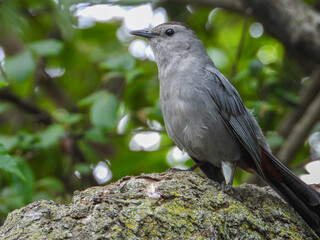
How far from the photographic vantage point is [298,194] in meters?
3.68

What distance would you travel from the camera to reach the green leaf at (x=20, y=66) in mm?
5016

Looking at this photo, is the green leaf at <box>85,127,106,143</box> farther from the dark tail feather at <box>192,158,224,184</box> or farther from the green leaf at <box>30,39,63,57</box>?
the dark tail feather at <box>192,158,224,184</box>

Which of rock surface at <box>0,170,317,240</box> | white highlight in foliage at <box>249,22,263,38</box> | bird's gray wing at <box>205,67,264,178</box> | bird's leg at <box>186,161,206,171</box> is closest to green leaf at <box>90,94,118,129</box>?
bird's leg at <box>186,161,206,171</box>

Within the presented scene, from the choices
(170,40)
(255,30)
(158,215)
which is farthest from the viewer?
(255,30)

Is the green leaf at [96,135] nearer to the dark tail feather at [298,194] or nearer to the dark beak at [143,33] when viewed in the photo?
the dark beak at [143,33]

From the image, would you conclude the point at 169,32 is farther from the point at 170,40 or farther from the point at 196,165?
the point at 196,165

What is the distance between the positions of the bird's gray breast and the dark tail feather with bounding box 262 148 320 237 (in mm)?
409

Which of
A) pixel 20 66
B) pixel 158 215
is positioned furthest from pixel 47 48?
pixel 158 215

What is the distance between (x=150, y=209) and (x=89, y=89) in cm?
474

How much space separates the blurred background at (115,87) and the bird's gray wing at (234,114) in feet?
2.05

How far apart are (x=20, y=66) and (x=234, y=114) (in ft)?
7.56

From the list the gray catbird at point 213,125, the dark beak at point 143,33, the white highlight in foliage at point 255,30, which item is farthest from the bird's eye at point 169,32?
the white highlight in foliage at point 255,30

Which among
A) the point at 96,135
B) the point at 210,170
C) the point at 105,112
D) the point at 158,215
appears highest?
the point at 158,215

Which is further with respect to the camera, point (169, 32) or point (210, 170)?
point (169, 32)
